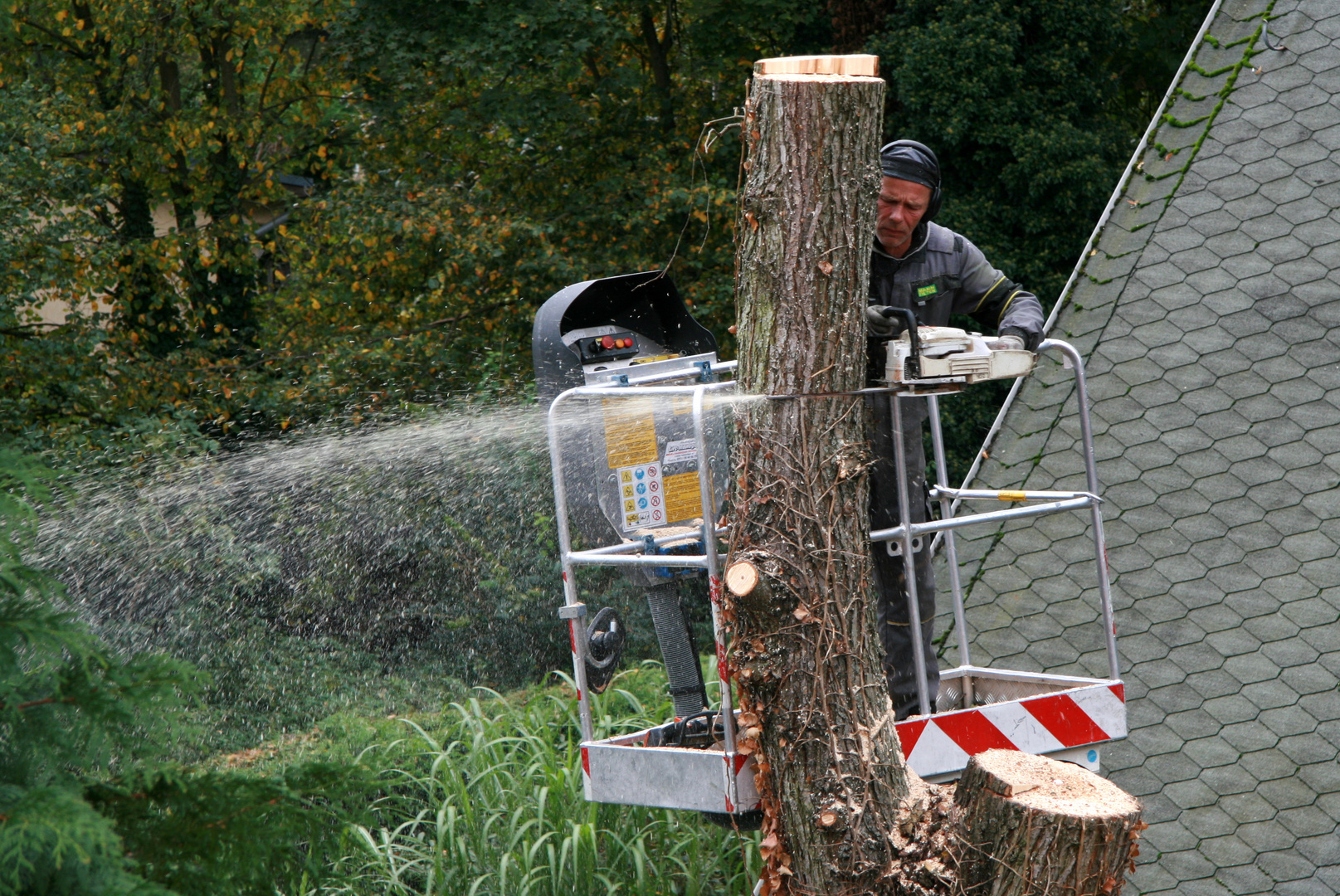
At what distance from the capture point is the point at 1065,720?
11.2 ft

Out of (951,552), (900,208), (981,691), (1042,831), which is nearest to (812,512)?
(1042,831)

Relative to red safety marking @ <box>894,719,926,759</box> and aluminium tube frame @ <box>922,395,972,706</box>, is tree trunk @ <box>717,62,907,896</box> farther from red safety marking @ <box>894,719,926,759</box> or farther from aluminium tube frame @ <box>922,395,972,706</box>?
aluminium tube frame @ <box>922,395,972,706</box>

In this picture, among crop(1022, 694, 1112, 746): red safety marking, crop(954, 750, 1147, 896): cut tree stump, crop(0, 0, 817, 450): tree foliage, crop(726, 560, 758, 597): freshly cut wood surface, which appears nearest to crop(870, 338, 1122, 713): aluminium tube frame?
crop(1022, 694, 1112, 746): red safety marking

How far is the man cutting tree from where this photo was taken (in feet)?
12.4

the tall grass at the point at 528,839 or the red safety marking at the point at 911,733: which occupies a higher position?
the red safety marking at the point at 911,733

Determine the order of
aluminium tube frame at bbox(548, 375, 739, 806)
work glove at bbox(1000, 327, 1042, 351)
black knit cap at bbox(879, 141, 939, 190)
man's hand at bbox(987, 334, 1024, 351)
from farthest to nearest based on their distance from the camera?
black knit cap at bbox(879, 141, 939, 190), work glove at bbox(1000, 327, 1042, 351), man's hand at bbox(987, 334, 1024, 351), aluminium tube frame at bbox(548, 375, 739, 806)

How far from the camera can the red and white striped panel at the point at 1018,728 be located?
131 inches

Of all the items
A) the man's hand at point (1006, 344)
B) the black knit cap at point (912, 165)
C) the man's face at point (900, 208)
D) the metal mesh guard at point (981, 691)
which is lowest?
the metal mesh guard at point (981, 691)

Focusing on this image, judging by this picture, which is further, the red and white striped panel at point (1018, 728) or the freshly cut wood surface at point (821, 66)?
the red and white striped panel at point (1018, 728)

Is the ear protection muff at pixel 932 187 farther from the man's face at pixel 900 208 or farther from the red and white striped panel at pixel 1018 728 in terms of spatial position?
the red and white striped panel at pixel 1018 728

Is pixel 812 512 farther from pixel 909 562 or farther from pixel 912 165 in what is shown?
pixel 912 165

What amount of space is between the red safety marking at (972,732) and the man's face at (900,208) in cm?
150

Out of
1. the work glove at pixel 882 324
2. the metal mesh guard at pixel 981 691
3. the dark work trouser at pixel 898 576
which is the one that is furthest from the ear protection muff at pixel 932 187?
the metal mesh guard at pixel 981 691

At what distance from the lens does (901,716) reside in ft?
12.5
